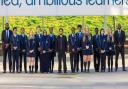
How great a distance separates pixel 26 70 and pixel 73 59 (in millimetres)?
1740

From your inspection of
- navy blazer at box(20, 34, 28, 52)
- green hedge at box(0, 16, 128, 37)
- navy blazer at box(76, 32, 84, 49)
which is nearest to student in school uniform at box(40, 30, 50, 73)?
navy blazer at box(20, 34, 28, 52)

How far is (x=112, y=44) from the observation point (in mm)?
22109

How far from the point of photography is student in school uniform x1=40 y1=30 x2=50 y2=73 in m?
21.7

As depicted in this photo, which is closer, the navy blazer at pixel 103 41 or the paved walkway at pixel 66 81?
the paved walkway at pixel 66 81

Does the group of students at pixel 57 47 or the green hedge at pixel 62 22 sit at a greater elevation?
the green hedge at pixel 62 22

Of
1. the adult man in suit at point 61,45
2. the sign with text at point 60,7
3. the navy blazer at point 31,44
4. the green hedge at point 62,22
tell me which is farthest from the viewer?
the green hedge at point 62,22

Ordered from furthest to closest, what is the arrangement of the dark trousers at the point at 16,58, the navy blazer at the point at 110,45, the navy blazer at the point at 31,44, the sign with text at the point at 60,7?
1. the sign with text at the point at 60,7
2. the navy blazer at the point at 110,45
3. the dark trousers at the point at 16,58
4. the navy blazer at the point at 31,44

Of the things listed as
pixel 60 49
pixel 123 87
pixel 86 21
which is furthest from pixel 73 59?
pixel 86 21

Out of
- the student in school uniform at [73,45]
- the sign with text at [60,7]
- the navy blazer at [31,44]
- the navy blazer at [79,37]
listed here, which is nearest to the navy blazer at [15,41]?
the navy blazer at [31,44]

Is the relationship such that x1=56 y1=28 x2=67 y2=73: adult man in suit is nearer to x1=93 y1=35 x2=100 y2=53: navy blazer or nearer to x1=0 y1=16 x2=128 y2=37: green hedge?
x1=93 y1=35 x2=100 y2=53: navy blazer

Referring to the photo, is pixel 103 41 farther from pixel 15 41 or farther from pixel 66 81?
pixel 66 81

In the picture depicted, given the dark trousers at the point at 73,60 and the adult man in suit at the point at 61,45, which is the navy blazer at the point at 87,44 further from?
the adult man in suit at the point at 61,45

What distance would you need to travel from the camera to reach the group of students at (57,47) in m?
21.8

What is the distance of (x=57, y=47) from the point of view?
21.7 metres
